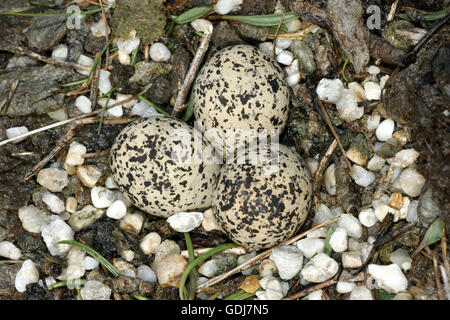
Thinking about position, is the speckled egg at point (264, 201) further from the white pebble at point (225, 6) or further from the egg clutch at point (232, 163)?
the white pebble at point (225, 6)

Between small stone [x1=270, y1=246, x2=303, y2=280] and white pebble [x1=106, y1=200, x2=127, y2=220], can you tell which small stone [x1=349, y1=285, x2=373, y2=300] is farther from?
white pebble [x1=106, y1=200, x2=127, y2=220]

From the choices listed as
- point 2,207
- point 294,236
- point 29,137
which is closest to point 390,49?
point 294,236

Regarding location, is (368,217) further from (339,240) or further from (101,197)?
(101,197)

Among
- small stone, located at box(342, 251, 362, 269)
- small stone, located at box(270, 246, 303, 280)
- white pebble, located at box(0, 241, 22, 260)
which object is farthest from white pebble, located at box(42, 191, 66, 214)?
small stone, located at box(342, 251, 362, 269)

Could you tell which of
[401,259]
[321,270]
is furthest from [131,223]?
[401,259]
